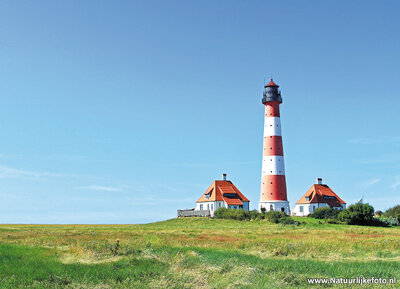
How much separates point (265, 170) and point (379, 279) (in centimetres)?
5437

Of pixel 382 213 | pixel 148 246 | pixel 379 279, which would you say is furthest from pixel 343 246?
pixel 382 213

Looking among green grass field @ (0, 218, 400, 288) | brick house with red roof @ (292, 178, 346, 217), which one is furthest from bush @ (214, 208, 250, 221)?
green grass field @ (0, 218, 400, 288)

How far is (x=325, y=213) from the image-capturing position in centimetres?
7031

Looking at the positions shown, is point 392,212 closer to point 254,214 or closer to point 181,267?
point 254,214

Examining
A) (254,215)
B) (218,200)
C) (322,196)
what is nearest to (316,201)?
(322,196)

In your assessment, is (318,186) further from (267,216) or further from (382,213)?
(267,216)

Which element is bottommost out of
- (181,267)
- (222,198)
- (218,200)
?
(181,267)

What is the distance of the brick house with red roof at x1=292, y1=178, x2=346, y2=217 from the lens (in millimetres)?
79500

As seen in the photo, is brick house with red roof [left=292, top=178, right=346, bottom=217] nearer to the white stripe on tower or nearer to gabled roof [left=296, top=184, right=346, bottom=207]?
gabled roof [left=296, top=184, right=346, bottom=207]

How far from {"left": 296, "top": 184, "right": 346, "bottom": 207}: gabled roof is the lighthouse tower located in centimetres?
1165

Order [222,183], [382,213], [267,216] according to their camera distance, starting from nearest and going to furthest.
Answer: [267,216], [222,183], [382,213]

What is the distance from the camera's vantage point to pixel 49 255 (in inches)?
823

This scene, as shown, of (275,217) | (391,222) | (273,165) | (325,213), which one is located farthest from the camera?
A: (325,213)

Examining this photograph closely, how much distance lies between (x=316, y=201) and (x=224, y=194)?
676 inches
